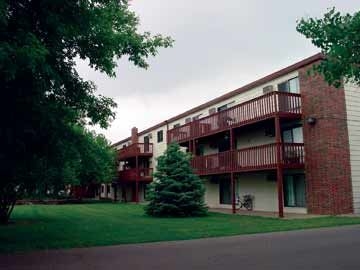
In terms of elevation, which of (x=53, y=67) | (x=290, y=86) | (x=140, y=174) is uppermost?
(x=290, y=86)

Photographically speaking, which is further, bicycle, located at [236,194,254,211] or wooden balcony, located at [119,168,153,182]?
wooden balcony, located at [119,168,153,182]

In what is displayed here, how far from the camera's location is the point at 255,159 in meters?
21.8

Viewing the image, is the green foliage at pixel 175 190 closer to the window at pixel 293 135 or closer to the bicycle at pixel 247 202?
the bicycle at pixel 247 202

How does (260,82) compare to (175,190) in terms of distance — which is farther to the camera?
(260,82)

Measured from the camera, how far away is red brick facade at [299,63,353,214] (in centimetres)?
1950

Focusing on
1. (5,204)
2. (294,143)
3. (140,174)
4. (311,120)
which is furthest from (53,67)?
(140,174)

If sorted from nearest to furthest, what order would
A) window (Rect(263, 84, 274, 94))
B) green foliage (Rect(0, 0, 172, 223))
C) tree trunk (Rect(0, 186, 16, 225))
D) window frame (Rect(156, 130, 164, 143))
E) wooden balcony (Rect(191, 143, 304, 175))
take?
1. green foliage (Rect(0, 0, 172, 223))
2. tree trunk (Rect(0, 186, 16, 225))
3. wooden balcony (Rect(191, 143, 304, 175))
4. window (Rect(263, 84, 274, 94))
5. window frame (Rect(156, 130, 164, 143))

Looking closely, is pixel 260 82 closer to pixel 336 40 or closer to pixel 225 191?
pixel 225 191

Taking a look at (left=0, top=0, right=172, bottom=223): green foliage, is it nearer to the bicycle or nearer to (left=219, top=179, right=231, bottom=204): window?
the bicycle

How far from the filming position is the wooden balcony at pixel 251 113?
67.7 ft

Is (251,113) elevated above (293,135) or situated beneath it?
elevated above

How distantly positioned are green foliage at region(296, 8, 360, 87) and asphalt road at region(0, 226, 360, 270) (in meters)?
3.76

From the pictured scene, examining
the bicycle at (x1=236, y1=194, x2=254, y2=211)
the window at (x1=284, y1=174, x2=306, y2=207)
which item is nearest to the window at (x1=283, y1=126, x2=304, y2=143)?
the window at (x1=284, y1=174, x2=306, y2=207)

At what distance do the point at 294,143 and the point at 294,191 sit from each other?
2748mm
